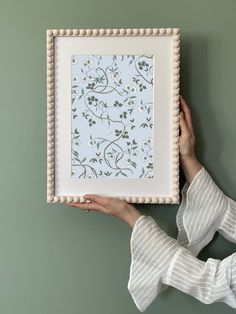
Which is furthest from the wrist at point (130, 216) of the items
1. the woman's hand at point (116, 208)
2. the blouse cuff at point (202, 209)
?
the blouse cuff at point (202, 209)

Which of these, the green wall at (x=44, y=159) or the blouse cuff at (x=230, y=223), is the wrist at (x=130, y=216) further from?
the blouse cuff at (x=230, y=223)

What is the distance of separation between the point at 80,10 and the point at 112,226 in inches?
21.3

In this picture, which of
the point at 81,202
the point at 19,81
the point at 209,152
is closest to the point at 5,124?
the point at 19,81

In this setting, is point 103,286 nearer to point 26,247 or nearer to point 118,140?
point 26,247

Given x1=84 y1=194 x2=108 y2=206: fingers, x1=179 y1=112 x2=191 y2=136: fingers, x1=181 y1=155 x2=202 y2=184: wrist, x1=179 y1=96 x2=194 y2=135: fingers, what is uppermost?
x1=179 y1=96 x2=194 y2=135: fingers

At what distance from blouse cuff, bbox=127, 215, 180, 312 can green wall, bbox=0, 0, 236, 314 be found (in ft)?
0.30

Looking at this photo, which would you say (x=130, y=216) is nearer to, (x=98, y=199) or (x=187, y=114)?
(x=98, y=199)

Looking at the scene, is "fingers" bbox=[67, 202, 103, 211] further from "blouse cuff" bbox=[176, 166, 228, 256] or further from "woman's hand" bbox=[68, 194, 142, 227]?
"blouse cuff" bbox=[176, 166, 228, 256]

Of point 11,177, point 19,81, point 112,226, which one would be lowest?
point 112,226

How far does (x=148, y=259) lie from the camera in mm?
1015

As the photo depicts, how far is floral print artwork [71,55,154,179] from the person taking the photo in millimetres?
1042

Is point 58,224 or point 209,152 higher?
point 209,152

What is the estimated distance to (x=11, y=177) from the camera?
3.71 feet

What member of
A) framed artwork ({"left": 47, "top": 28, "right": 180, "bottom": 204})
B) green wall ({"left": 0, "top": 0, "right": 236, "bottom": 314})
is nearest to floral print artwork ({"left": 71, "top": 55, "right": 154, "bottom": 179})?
framed artwork ({"left": 47, "top": 28, "right": 180, "bottom": 204})
